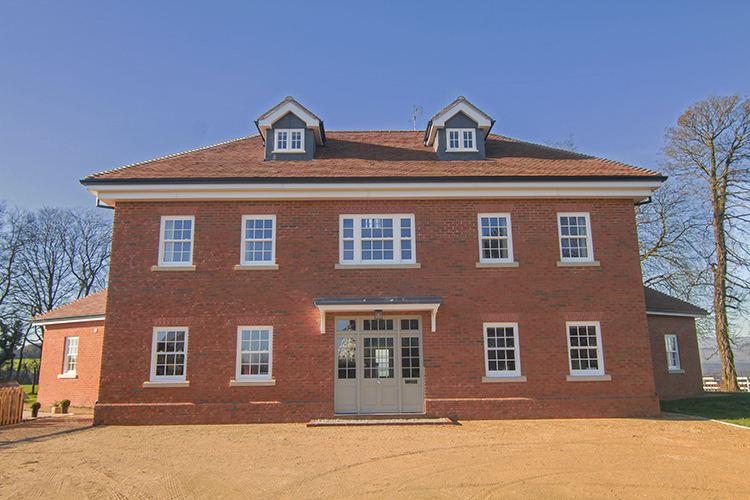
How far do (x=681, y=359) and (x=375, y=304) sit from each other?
45.2ft

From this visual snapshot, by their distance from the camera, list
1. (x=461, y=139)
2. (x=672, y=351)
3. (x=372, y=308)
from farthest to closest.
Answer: (x=672, y=351)
(x=461, y=139)
(x=372, y=308)

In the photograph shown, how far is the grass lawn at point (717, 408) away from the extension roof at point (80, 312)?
2062 cm

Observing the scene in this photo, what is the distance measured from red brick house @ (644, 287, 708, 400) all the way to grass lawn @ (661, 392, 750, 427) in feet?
3.29

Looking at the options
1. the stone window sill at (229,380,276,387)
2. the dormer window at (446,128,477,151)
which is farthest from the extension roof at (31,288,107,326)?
the dormer window at (446,128,477,151)

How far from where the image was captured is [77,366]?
19.9m

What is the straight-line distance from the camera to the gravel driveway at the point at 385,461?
784 cm

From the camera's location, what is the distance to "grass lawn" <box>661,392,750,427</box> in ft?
46.2

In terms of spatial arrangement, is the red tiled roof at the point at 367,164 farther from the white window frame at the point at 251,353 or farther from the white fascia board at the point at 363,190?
the white window frame at the point at 251,353

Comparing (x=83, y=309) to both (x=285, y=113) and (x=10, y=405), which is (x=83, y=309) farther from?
(x=285, y=113)

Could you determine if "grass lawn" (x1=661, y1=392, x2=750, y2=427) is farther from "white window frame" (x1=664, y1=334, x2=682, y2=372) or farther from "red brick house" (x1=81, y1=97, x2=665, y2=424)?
"red brick house" (x1=81, y1=97, x2=665, y2=424)

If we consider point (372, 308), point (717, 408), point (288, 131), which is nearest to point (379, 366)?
point (372, 308)

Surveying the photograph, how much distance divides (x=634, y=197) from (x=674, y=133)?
15.1 metres

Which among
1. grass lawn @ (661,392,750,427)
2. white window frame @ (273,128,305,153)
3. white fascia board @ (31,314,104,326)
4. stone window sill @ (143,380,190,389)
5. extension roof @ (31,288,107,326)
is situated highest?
white window frame @ (273,128,305,153)

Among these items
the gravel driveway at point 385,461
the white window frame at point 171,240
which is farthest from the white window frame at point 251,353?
the white window frame at point 171,240
